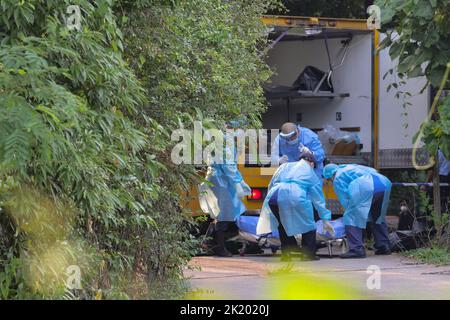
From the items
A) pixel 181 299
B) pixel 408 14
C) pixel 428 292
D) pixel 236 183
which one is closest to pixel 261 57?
pixel 236 183

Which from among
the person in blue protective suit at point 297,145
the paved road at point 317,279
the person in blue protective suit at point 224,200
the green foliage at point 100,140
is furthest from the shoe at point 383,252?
the green foliage at point 100,140

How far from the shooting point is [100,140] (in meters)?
5.87

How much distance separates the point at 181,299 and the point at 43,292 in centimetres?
180

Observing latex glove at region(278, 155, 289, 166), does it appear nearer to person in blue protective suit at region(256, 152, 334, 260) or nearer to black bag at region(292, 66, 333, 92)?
person in blue protective suit at region(256, 152, 334, 260)

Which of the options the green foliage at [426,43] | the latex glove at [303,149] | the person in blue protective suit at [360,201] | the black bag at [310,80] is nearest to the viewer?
the green foliage at [426,43]

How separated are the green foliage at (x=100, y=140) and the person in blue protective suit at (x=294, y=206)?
2797 mm

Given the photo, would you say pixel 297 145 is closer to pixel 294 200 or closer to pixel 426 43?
pixel 294 200

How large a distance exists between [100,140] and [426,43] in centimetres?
435

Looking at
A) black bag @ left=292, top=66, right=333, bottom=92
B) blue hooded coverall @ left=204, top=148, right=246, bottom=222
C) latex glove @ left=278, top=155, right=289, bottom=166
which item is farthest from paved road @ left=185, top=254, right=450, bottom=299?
black bag @ left=292, top=66, right=333, bottom=92

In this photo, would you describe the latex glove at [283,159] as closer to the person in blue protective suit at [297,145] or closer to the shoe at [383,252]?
the person in blue protective suit at [297,145]

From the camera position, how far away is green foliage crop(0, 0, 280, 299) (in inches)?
205

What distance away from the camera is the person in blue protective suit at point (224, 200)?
11430 mm

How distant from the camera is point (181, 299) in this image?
23.4ft

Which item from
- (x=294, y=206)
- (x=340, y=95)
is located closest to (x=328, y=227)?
(x=294, y=206)
